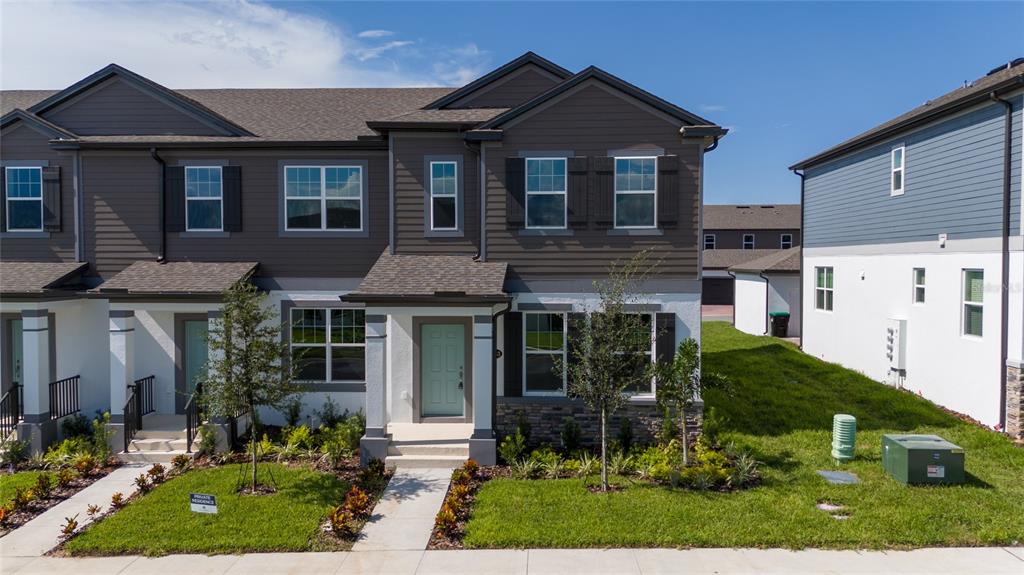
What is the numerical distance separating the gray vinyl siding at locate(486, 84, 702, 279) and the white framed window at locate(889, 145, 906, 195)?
26.3 feet

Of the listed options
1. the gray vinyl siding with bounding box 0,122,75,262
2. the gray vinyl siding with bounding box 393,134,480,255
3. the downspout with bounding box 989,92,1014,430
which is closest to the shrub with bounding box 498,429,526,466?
the gray vinyl siding with bounding box 393,134,480,255

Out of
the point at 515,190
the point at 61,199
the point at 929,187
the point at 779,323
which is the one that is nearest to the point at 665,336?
the point at 515,190

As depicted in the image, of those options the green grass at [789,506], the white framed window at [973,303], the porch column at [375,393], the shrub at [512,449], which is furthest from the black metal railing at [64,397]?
the white framed window at [973,303]

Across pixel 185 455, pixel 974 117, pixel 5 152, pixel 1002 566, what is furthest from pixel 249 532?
pixel 974 117

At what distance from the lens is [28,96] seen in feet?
53.3

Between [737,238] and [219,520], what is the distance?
1641 inches

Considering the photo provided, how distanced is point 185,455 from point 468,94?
370 inches

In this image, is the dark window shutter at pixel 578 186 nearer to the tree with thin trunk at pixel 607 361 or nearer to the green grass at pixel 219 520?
the tree with thin trunk at pixel 607 361

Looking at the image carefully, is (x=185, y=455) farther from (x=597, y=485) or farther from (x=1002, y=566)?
(x=1002, y=566)

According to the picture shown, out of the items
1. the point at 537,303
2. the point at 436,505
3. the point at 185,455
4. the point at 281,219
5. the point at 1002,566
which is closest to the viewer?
the point at 1002,566

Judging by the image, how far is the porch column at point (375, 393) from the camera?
1135 cm

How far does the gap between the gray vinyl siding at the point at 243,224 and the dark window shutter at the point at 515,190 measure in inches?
112

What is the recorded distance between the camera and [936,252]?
589 inches

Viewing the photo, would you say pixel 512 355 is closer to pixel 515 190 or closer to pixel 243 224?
pixel 515 190
